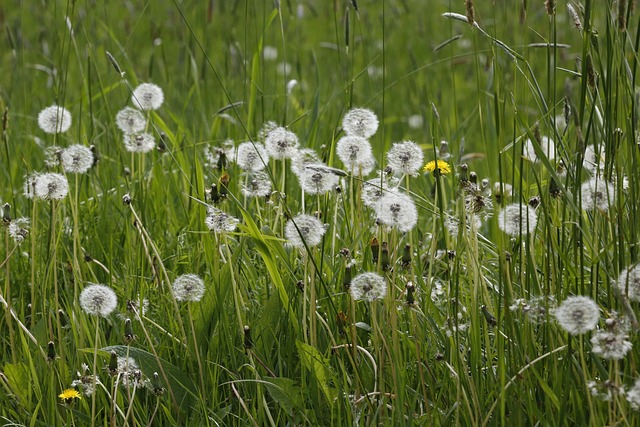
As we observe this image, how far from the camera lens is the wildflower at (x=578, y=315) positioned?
1.47 meters

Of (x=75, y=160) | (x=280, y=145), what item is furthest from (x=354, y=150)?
(x=75, y=160)

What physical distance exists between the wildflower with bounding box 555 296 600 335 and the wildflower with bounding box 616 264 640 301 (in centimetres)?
8

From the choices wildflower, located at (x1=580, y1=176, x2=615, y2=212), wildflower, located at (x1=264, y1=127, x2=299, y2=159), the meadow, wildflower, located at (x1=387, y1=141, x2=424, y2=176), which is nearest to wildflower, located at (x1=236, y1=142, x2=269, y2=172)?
the meadow

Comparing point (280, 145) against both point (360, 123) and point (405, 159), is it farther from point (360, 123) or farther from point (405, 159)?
point (405, 159)

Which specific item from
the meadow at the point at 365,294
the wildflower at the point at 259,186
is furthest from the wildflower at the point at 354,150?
the wildflower at the point at 259,186

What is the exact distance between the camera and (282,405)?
6.03 feet

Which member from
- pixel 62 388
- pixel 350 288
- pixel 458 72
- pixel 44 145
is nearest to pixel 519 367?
pixel 350 288

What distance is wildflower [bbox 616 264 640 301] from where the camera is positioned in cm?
153

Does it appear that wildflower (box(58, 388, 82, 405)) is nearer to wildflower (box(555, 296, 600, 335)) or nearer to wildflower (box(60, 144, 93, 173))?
wildflower (box(60, 144, 93, 173))

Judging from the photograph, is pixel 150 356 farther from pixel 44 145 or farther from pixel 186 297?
pixel 44 145

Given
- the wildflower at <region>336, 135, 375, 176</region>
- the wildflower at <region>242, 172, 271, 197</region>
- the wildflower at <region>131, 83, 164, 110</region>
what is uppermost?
Answer: the wildflower at <region>131, 83, 164, 110</region>

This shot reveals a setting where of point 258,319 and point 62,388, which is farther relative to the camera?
point 258,319

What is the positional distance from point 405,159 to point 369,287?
15.3 inches

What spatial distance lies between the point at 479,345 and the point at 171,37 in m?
5.24
